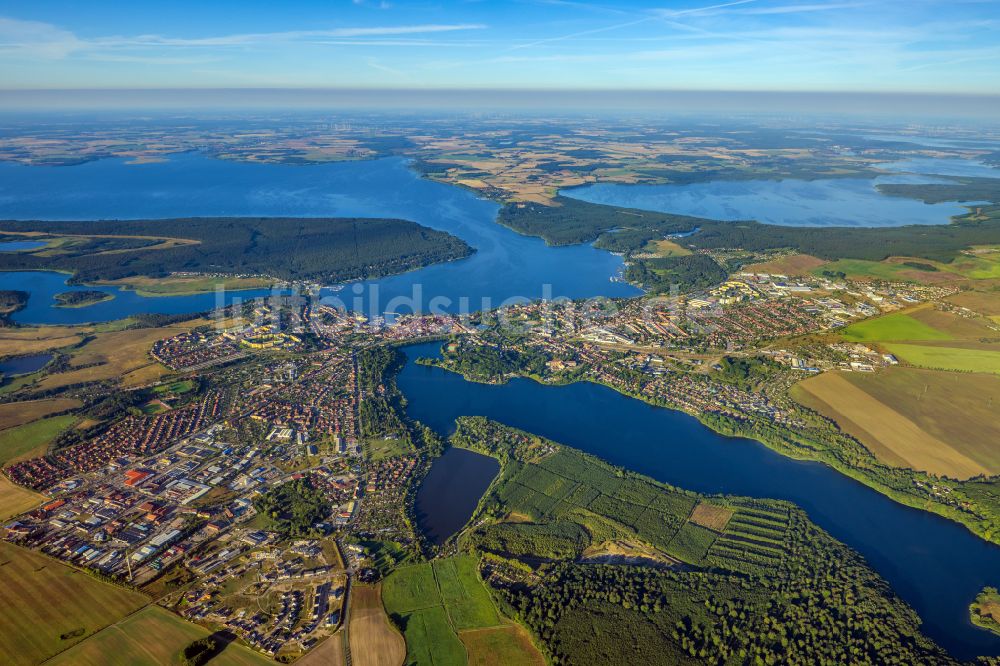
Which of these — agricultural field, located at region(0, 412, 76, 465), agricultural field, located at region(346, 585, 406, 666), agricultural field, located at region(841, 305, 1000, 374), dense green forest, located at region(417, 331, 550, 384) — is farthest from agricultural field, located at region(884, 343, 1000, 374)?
agricultural field, located at region(0, 412, 76, 465)

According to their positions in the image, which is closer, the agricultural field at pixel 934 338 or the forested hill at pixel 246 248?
the agricultural field at pixel 934 338

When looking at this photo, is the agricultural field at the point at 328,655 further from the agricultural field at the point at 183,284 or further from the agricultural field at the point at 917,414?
the agricultural field at the point at 183,284

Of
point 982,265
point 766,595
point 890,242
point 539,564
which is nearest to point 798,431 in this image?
point 766,595

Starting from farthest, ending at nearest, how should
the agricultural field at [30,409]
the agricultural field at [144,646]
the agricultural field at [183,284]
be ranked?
the agricultural field at [183,284] → the agricultural field at [30,409] → the agricultural field at [144,646]

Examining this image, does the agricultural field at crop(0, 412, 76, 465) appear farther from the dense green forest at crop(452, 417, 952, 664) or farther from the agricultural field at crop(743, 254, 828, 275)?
the agricultural field at crop(743, 254, 828, 275)

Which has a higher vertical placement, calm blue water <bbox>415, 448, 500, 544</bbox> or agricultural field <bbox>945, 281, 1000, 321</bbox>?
agricultural field <bbox>945, 281, 1000, 321</bbox>

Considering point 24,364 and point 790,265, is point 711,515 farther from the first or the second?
point 790,265

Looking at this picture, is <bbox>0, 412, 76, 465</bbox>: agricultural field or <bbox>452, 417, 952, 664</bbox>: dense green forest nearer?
<bbox>452, 417, 952, 664</bbox>: dense green forest

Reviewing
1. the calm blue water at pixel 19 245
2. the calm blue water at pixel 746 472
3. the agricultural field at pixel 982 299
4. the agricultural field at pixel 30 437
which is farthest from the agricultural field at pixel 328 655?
the calm blue water at pixel 19 245
